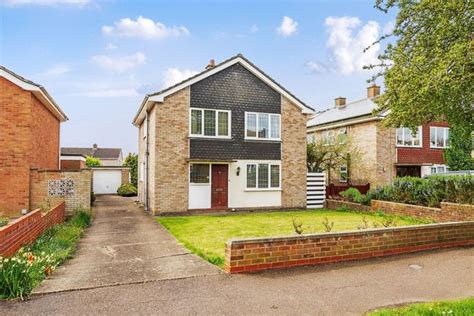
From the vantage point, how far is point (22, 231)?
26.0 feet

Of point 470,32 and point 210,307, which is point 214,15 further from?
point 210,307

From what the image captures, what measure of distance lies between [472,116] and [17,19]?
17.8m

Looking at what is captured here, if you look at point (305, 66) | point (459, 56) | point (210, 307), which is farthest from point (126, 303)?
point (305, 66)

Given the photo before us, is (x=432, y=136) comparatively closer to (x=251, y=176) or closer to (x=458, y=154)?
(x=458, y=154)

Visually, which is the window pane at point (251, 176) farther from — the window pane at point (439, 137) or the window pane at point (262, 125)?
→ the window pane at point (439, 137)

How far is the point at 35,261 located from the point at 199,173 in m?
11.0

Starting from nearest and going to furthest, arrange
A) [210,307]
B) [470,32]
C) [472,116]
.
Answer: [210,307], [470,32], [472,116]

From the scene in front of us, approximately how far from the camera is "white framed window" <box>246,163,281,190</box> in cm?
1844

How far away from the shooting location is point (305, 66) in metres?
17.8

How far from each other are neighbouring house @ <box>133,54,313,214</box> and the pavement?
8.80 m

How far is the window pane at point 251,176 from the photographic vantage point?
18359mm

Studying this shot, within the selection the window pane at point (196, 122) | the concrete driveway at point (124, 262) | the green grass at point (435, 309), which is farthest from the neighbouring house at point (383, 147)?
the green grass at point (435, 309)

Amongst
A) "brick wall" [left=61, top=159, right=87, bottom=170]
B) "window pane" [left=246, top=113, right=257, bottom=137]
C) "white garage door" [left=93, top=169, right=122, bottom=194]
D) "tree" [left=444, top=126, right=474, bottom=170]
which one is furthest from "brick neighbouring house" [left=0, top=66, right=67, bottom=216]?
"tree" [left=444, top=126, right=474, bottom=170]

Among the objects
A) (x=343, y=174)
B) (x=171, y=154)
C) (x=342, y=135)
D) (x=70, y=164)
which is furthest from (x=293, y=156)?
(x=70, y=164)
